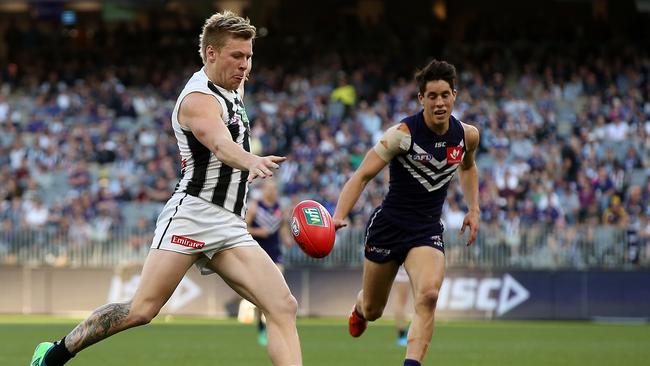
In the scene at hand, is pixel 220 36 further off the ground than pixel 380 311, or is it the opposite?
pixel 220 36

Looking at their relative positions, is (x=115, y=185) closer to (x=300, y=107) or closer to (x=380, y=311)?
(x=300, y=107)

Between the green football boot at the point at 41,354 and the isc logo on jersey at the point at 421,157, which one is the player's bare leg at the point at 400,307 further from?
the green football boot at the point at 41,354

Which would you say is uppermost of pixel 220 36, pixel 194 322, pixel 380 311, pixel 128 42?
pixel 128 42

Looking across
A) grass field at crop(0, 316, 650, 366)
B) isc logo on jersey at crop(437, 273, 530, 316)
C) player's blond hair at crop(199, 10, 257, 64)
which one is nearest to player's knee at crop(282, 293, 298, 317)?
player's blond hair at crop(199, 10, 257, 64)

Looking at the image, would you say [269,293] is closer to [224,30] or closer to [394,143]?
[224,30]

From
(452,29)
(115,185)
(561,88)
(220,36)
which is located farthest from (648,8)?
(220,36)

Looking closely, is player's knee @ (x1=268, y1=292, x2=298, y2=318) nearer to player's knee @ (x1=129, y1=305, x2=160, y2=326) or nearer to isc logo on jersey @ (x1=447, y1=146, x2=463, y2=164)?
player's knee @ (x1=129, y1=305, x2=160, y2=326)

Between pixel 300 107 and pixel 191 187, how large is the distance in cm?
2221

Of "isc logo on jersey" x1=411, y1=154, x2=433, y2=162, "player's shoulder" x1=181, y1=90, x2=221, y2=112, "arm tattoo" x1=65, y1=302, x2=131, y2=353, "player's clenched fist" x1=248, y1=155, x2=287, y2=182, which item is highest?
"player's shoulder" x1=181, y1=90, x2=221, y2=112

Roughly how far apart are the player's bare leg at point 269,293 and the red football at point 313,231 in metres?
0.57

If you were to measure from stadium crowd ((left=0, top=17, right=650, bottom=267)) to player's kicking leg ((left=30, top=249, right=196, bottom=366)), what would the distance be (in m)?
14.8

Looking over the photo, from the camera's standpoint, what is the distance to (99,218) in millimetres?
25516

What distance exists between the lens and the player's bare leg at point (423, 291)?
898cm

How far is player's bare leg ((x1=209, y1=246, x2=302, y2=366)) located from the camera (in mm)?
7453
